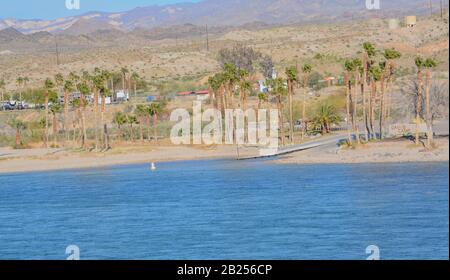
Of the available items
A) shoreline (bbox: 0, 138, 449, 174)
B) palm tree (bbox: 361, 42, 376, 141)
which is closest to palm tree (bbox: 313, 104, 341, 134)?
palm tree (bbox: 361, 42, 376, 141)

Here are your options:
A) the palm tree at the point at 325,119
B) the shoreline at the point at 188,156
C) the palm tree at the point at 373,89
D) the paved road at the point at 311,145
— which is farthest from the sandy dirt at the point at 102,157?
the palm tree at the point at 373,89

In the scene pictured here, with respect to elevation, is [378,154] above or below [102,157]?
above

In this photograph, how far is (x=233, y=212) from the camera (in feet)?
132

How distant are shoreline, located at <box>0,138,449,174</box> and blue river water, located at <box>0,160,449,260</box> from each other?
141cm

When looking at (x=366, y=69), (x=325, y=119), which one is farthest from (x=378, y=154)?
(x=325, y=119)

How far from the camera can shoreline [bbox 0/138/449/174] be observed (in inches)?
2203

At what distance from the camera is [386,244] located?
31.4 meters

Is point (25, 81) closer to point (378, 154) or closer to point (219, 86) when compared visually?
point (219, 86)

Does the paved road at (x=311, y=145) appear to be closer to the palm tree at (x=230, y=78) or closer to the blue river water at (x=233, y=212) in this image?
the blue river water at (x=233, y=212)

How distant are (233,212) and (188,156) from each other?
25813mm

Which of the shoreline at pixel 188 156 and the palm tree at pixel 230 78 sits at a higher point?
the palm tree at pixel 230 78

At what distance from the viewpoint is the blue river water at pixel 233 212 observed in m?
31.8

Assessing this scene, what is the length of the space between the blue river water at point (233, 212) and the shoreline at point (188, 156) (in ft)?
4.64

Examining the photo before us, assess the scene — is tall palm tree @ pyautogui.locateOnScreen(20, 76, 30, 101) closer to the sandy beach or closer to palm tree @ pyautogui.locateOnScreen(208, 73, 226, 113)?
palm tree @ pyautogui.locateOnScreen(208, 73, 226, 113)
